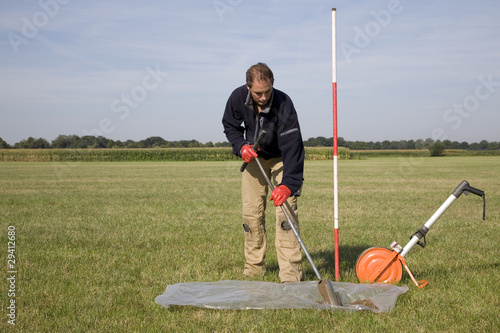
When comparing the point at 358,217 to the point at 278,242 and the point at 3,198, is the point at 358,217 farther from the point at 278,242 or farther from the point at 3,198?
the point at 3,198

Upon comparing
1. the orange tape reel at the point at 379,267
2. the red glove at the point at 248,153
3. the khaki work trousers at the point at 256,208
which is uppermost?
the red glove at the point at 248,153

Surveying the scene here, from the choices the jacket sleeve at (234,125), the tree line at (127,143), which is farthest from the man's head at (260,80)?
the tree line at (127,143)

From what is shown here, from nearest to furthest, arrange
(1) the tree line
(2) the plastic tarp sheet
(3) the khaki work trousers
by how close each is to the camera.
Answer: (2) the plastic tarp sheet → (3) the khaki work trousers → (1) the tree line

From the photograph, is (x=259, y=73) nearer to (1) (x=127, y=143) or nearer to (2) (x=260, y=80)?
(2) (x=260, y=80)

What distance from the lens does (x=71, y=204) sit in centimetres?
1180

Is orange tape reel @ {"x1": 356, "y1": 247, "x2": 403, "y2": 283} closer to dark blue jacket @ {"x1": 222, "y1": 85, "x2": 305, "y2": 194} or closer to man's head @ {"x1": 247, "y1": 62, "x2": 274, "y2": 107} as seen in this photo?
dark blue jacket @ {"x1": 222, "y1": 85, "x2": 305, "y2": 194}

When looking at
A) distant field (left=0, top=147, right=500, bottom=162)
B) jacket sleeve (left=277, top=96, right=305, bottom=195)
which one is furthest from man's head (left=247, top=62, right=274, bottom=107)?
distant field (left=0, top=147, right=500, bottom=162)

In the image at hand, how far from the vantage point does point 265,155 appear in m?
4.96

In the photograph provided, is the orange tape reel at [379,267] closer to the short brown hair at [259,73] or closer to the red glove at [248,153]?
the red glove at [248,153]

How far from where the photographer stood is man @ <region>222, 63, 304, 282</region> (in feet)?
14.7

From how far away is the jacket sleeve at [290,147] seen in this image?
455 cm

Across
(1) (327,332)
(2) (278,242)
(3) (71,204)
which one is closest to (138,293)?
(2) (278,242)

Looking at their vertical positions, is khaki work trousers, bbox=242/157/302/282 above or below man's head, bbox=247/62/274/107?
below

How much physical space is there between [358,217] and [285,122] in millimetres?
5434
